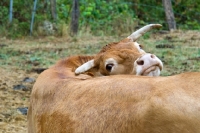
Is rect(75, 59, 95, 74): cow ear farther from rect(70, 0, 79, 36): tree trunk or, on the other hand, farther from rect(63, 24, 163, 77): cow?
rect(70, 0, 79, 36): tree trunk

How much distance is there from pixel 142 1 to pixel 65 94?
65.5 ft

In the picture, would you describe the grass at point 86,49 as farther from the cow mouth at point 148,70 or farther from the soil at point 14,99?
the cow mouth at point 148,70

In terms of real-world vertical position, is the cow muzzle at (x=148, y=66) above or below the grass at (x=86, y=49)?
above

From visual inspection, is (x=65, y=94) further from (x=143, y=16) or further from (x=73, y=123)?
(x=143, y=16)

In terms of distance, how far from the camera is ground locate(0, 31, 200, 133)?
24.4 feet

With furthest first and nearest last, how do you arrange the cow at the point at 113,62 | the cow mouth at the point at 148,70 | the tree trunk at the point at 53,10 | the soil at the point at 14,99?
the tree trunk at the point at 53,10 < the soil at the point at 14,99 < the cow at the point at 113,62 < the cow mouth at the point at 148,70

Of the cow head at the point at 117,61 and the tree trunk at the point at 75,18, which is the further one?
the tree trunk at the point at 75,18

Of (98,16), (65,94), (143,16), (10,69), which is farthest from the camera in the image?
(143,16)

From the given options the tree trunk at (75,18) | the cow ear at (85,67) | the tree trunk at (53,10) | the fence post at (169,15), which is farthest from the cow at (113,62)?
the tree trunk at (53,10)

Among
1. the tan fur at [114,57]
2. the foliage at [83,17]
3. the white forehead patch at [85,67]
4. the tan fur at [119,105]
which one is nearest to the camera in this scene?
the tan fur at [119,105]

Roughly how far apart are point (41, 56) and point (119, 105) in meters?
8.74

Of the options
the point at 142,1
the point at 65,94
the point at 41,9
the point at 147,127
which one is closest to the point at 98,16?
the point at 41,9

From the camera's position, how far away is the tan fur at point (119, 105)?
287cm

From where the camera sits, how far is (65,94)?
13.7 feet
